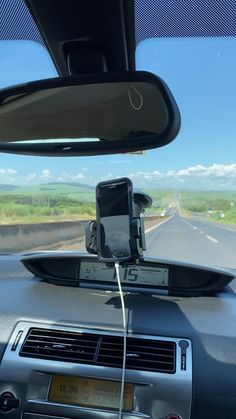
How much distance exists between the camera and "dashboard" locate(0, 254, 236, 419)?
3.04m

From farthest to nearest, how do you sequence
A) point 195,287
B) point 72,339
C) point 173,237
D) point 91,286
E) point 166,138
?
point 173,237 → point 91,286 → point 195,287 → point 72,339 → point 166,138

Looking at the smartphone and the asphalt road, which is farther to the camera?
the asphalt road

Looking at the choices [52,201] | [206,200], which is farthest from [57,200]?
[206,200]

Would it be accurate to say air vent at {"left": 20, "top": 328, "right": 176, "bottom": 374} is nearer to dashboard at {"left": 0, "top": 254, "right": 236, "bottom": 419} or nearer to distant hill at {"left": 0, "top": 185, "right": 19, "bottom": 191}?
dashboard at {"left": 0, "top": 254, "right": 236, "bottom": 419}

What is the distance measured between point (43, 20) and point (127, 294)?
6.91 ft

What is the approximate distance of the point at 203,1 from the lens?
2941 millimetres

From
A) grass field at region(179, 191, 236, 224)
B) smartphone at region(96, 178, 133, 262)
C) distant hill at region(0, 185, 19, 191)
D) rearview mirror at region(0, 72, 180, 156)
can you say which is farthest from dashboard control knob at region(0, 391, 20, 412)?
grass field at region(179, 191, 236, 224)

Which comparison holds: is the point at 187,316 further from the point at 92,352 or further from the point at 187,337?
the point at 92,352

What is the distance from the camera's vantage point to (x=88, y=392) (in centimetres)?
314

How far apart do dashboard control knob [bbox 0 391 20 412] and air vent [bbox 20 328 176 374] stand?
262mm

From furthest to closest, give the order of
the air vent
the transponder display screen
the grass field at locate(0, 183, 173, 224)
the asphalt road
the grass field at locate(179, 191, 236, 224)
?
the asphalt road → the grass field at locate(179, 191, 236, 224) → the transponder display screen → the grass field at locate(0, 183, 173, 224) → the air vent

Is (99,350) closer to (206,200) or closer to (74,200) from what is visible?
(74,200)

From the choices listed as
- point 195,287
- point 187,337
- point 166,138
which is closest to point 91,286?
point 195,287

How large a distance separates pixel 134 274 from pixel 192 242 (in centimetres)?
677
